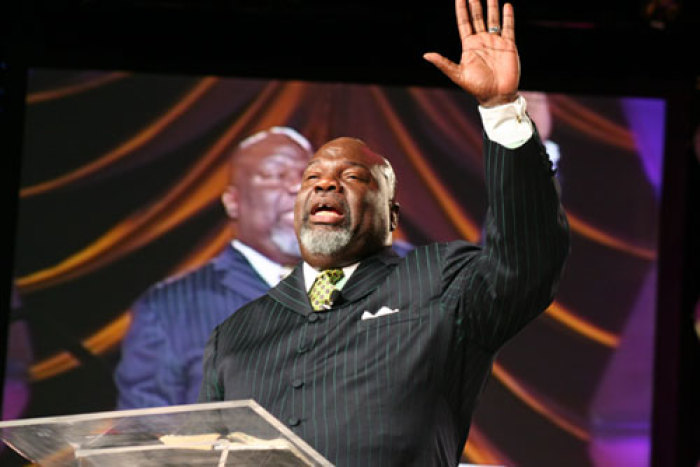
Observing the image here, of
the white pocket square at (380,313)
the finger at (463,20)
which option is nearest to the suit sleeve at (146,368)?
the white pocket square at (380,313)

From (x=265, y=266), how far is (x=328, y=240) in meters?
2.11

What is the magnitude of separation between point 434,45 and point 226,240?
3.92 feet

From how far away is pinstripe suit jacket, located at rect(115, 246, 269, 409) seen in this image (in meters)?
4.41

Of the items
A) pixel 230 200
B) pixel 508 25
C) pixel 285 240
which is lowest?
pixel 285 240

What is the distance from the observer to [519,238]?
206 cm

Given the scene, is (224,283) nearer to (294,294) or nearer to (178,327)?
(178,327)

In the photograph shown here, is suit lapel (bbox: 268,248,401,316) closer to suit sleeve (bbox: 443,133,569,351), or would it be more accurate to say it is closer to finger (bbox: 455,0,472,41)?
suit sleeve (bbox: 443,133,569,351)

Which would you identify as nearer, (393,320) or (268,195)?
(393,320)

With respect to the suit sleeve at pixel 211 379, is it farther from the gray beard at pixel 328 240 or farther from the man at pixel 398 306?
the gray beard at pixel 328 240

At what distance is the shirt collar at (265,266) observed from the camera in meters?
4.51

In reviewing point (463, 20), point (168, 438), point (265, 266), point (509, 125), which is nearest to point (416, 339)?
point (509, 125)

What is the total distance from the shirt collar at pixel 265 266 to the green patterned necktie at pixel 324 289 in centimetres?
206

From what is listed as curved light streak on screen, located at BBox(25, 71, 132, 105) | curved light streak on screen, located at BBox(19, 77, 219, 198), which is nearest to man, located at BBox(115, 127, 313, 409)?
curved light streak on screen, located at BBox(19, 77, 219, 198)

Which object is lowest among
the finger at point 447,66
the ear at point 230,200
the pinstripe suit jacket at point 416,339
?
the ear at point 230,200
